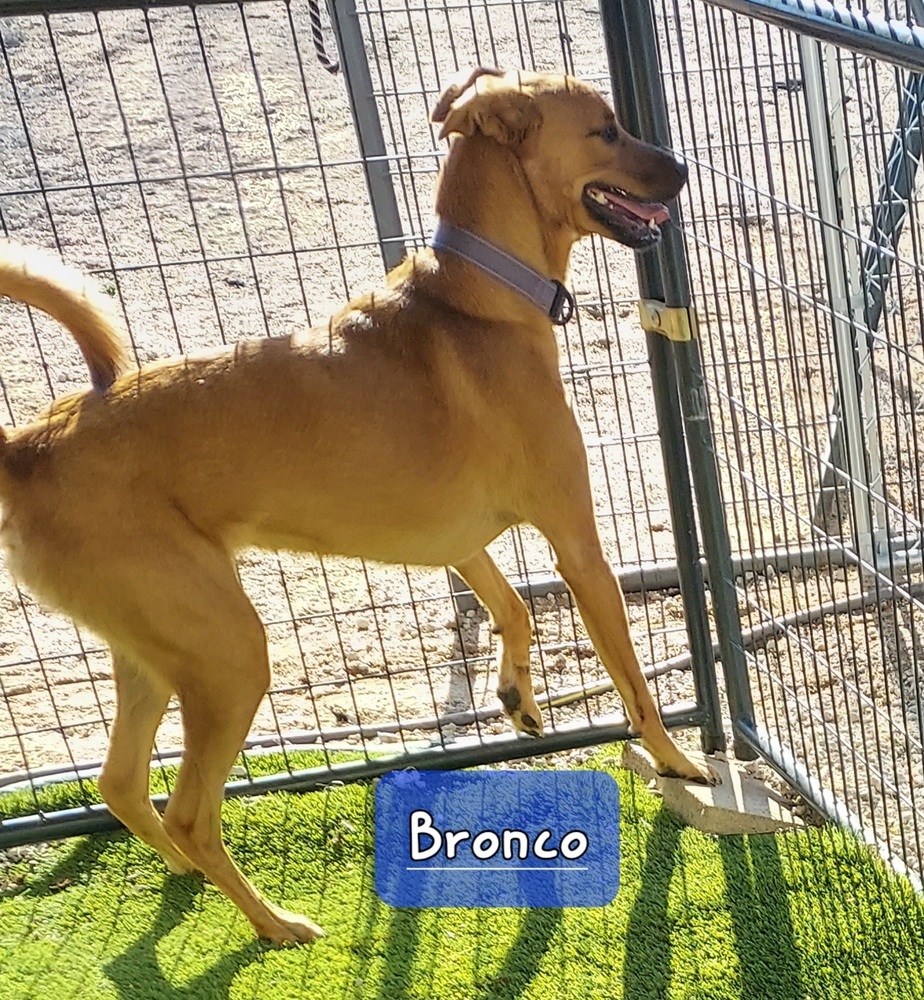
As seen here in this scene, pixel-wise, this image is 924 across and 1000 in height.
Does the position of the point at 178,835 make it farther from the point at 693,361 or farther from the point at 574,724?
the point at 693,361

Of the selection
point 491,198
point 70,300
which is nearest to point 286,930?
point 70,300

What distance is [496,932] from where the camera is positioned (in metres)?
2.89

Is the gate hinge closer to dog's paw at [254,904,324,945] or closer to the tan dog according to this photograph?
the tan dog

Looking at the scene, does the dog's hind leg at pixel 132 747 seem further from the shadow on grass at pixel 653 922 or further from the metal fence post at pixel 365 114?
the metal fence post at pixel 365 114

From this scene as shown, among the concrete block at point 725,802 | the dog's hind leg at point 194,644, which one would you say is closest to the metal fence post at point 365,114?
the dog's hind leg at point 194,644

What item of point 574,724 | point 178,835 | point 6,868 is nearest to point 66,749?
point 6,868

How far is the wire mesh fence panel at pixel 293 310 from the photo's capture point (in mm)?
3494

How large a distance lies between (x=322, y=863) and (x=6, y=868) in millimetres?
899

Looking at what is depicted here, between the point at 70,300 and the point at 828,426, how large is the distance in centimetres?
193

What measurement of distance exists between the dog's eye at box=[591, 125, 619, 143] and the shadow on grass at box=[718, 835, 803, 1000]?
1764 millimetres

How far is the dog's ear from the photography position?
2766 mm

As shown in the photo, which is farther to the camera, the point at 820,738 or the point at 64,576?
the point at 820,738

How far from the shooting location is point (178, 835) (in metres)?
2.85

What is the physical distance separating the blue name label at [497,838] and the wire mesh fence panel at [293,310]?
16 cm
